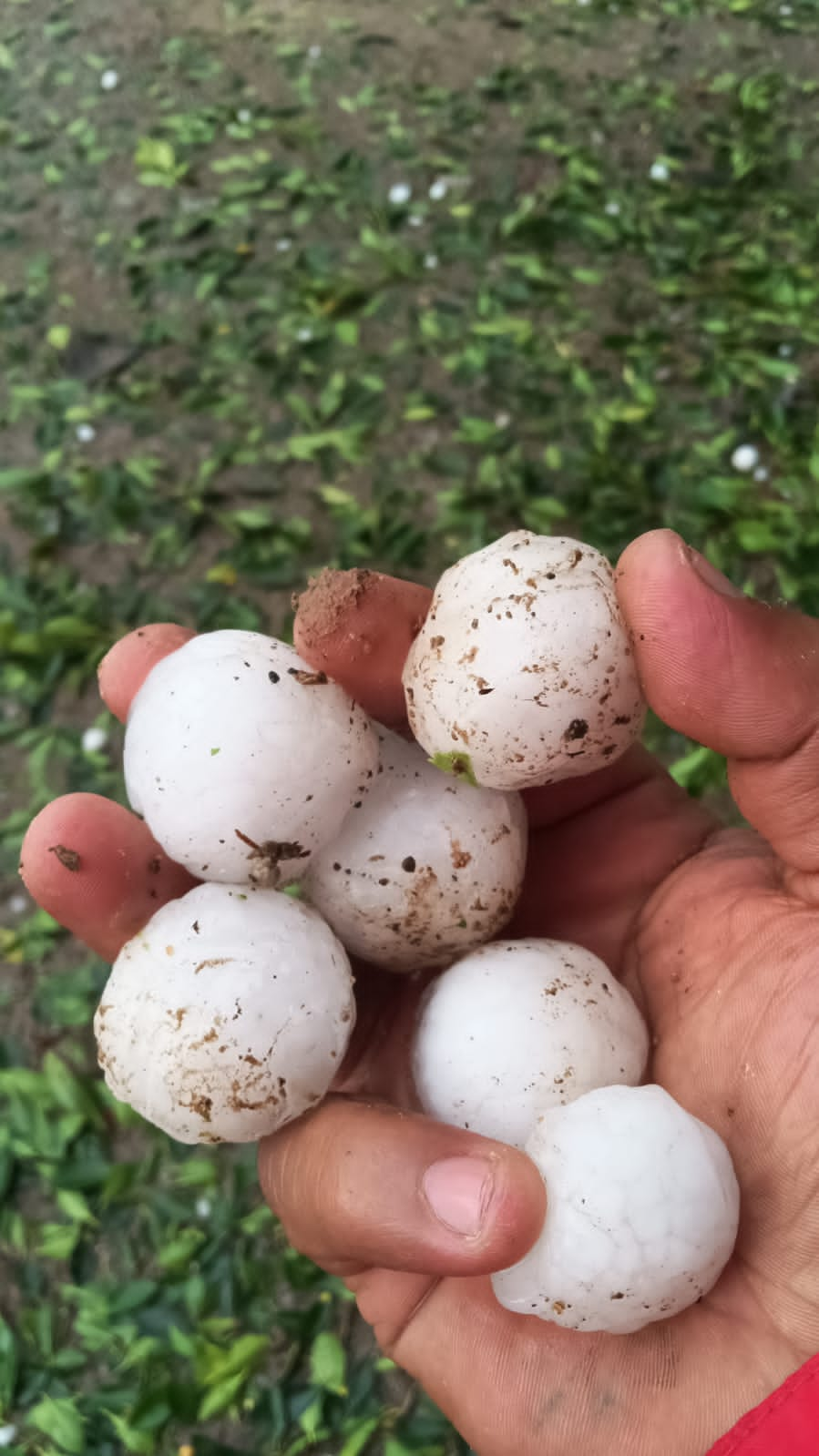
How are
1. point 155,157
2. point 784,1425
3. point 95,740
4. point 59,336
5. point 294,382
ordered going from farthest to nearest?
point 155,157, point 59,336, point 294,382, point 95,740, point 784,1425

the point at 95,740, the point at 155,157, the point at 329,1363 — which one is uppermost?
the point at 155,157

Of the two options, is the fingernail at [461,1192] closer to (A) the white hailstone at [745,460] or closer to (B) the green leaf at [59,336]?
(A) the white hailstone at [745,460]

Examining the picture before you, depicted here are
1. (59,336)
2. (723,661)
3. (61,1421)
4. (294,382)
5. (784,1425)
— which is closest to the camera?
(784,1425)

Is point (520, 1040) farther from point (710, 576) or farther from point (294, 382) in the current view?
point (294, 382)

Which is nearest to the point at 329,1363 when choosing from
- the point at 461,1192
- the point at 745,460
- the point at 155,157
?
the point at 461,1192

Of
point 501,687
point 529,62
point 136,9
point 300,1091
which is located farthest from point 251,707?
point 136,9

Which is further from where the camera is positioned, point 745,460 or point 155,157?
point 155,157

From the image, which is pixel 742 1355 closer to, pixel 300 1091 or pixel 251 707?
pixel 300 1091

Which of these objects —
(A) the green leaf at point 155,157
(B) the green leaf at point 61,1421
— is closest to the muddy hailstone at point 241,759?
(B) the green leaf at point 61,1421
